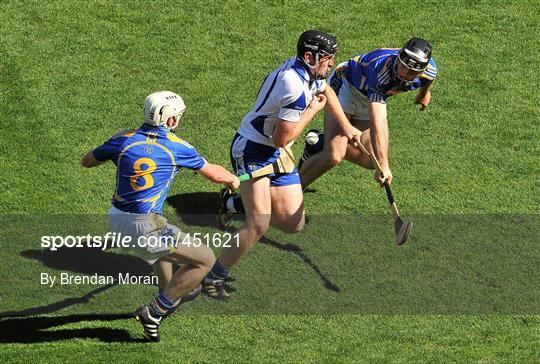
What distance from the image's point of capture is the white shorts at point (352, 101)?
41.8 ft

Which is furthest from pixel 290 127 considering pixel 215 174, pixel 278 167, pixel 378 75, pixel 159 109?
pixel 378 75

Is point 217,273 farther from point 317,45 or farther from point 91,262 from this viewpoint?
point 317,45

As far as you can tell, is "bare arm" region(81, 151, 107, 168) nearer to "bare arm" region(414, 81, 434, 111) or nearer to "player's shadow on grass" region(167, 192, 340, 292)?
"player's shadow on grass" region(167, 192, 340, 292)

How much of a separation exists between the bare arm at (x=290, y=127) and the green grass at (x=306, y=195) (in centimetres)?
151

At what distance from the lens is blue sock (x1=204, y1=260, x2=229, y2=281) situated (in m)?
11.5

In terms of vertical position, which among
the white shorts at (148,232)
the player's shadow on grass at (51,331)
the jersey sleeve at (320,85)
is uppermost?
the jersey sleeve at (320,85)

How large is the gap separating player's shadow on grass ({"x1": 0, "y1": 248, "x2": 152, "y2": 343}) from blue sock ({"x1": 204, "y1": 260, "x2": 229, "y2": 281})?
0.70 meters

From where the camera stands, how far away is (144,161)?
10.4 metres

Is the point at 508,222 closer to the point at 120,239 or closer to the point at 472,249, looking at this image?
the point at 472,249

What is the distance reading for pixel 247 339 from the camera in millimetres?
10984

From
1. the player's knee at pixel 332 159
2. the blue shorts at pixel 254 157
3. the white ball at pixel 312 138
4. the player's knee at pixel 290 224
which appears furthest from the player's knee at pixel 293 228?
the player's knee at pixel 332 159

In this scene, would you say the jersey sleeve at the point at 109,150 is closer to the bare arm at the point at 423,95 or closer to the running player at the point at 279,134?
the running player at the point at 279,134

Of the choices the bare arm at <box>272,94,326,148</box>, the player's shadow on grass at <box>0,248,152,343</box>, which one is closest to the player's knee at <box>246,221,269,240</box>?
the bare arm at <box>272,94,326,148</box>

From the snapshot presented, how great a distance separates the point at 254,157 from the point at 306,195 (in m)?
1.94
